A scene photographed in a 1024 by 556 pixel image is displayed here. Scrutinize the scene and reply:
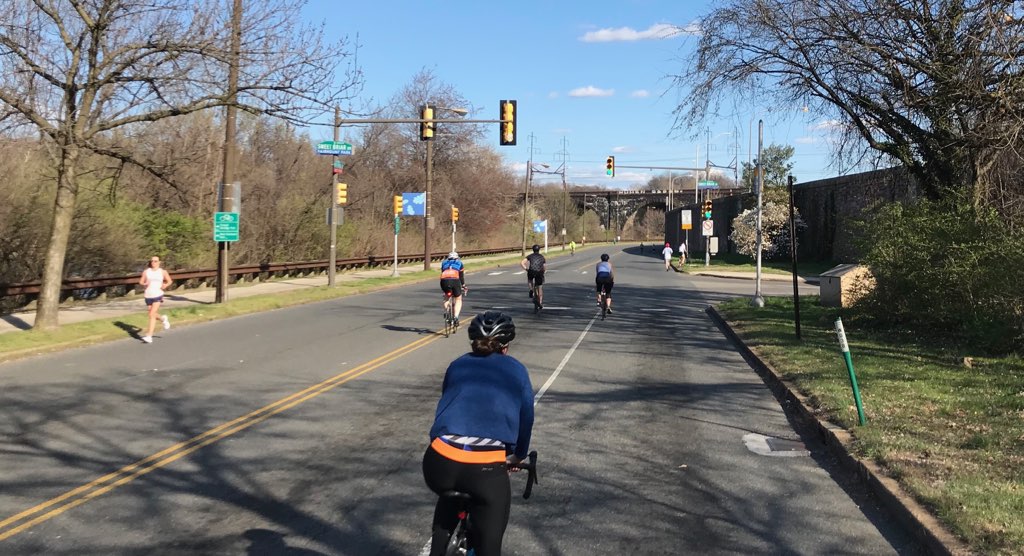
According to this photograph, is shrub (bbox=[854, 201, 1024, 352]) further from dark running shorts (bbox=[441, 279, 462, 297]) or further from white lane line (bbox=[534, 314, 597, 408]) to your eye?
dark running shorts (bbox=[441, 279, 462, 297])

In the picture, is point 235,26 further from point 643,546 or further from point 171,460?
point 643,546

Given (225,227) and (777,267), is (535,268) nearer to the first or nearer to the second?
(225,227)

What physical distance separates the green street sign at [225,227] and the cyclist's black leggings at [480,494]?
1959 cm

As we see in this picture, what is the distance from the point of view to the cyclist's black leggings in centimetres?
350

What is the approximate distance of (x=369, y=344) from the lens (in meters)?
15.5

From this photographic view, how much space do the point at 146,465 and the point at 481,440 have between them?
4.60 m

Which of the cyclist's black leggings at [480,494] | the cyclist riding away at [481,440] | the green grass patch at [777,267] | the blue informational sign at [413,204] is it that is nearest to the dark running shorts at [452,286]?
the cyclist riding away at [481,440]

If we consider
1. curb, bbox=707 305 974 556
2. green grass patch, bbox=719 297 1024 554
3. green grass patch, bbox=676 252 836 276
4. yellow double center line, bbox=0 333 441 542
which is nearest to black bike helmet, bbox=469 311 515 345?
curb, bbox=707 305 974 556

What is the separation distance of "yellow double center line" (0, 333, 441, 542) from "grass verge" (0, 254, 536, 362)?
20.7 feet

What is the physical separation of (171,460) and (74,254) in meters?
18.6

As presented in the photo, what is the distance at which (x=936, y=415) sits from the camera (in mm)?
8461

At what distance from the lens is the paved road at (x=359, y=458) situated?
5.36m

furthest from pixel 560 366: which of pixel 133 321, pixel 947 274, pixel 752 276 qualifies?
pixel 752 276

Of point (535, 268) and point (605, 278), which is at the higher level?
point (535, 268)
